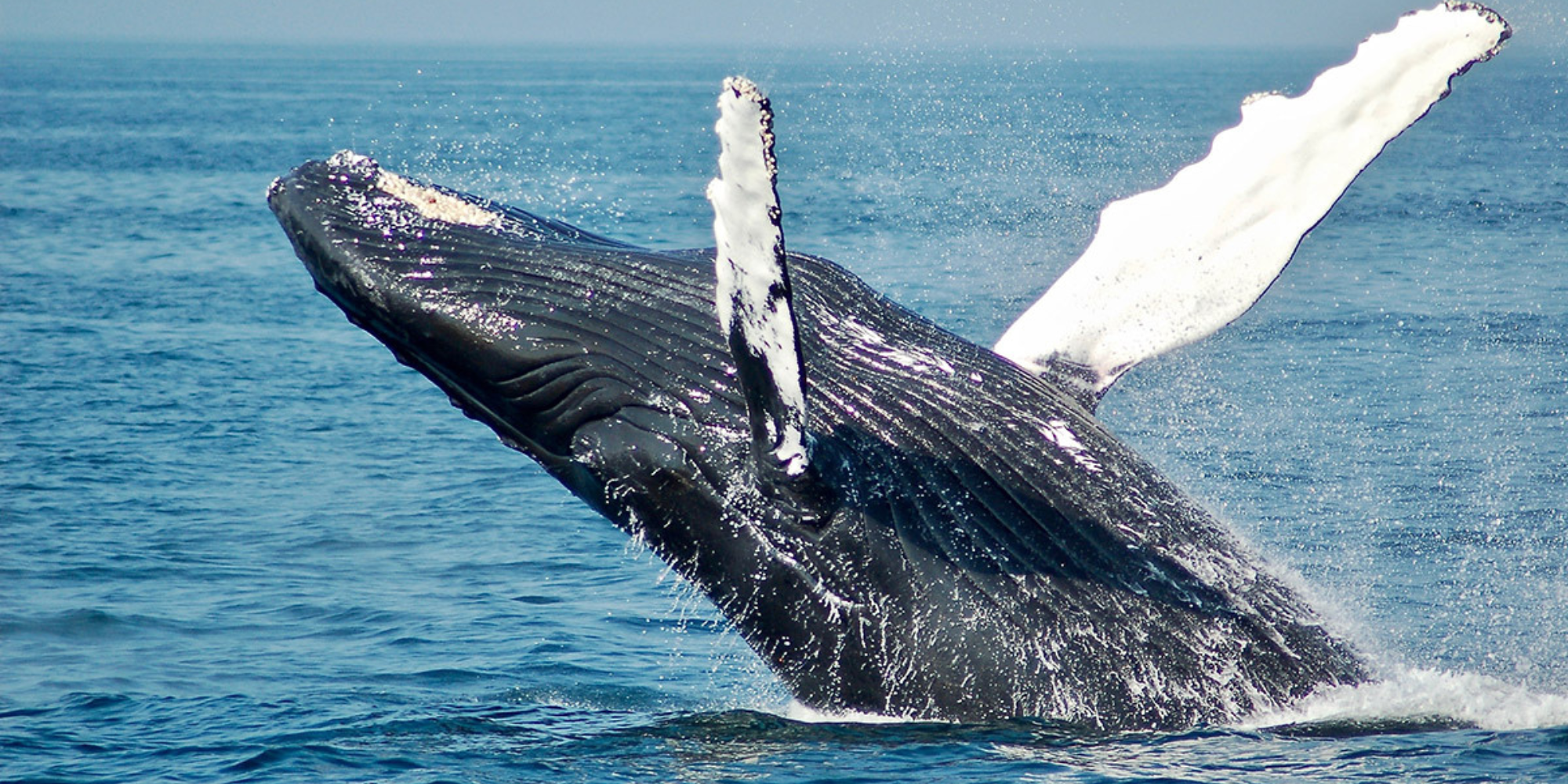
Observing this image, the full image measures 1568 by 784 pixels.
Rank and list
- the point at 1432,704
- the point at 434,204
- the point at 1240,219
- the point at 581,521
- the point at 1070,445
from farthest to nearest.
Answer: the point at 581,521, the point at 1240,219, the point at 1432,704, the point at 434,204, the point at 1070,445

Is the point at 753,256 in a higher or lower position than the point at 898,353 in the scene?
higher

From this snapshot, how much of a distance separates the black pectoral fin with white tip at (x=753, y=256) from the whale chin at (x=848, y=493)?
516mm

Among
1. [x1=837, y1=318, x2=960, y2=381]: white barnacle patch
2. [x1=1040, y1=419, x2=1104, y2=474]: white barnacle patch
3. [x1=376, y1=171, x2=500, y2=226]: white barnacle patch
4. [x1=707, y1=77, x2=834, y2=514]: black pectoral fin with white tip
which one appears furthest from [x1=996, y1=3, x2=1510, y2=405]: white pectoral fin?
[x1=376, y1=171, x2=500, y2=226]: white barnacle patch

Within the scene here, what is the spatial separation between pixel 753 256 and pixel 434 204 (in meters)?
1.55

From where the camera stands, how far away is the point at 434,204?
19.3 ft

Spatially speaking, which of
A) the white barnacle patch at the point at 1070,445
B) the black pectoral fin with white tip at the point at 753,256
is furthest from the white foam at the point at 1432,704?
the black pectoral fin with white tip at the point at 753,256

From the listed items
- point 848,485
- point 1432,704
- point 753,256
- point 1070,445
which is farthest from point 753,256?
point 1432,704

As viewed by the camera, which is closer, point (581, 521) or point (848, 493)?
point (848, 493)

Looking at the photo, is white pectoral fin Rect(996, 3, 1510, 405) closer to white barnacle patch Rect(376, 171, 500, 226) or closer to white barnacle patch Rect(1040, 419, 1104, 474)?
white barnacle patch Rect(1040, 419, 1104, 474)

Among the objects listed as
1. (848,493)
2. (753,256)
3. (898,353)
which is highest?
(753,256)

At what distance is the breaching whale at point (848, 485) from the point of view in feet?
18.0

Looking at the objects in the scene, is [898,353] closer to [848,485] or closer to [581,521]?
[848,485]


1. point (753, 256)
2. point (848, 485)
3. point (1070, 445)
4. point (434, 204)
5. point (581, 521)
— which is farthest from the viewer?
point (581, 521)

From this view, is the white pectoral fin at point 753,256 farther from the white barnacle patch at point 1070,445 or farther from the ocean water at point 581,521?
the ocean water at point 581,521
